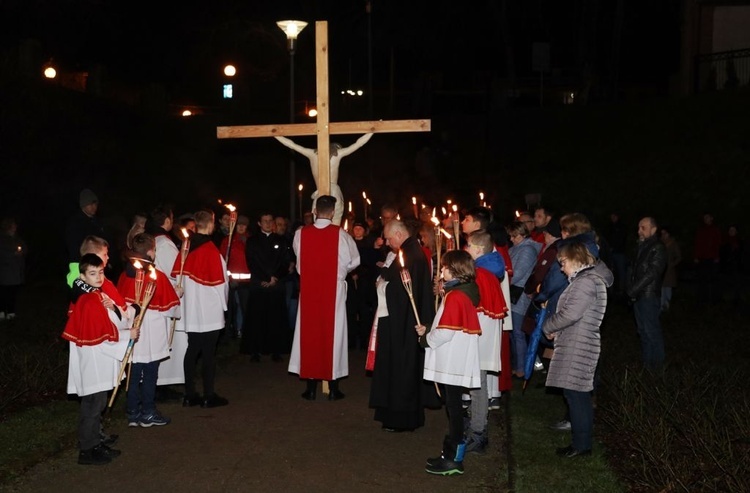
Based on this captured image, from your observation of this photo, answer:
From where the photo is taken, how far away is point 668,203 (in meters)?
26.2

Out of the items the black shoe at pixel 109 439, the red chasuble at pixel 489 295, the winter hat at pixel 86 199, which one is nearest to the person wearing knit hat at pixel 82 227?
the winter hat at pixel 86 199

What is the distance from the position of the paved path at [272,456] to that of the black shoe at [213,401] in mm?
89

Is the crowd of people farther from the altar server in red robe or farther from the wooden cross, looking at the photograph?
the wooden cross

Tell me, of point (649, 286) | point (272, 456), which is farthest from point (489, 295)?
point (649, 286)

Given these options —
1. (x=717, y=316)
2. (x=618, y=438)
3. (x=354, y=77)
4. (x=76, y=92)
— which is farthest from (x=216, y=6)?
(x=618, y=438)

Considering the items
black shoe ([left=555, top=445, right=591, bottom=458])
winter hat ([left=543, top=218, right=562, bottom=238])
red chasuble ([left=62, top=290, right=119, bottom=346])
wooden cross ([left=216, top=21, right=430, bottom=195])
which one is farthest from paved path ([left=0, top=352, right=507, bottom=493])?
wooden cross ([left=216, top=21, right=430, bottom=195])

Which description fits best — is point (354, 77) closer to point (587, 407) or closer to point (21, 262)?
point (21, 262)

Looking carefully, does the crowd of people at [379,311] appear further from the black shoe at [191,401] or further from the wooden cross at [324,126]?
the wooden cross at [324,126]

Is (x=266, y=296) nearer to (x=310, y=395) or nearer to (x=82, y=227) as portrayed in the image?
(x=82, y=227)

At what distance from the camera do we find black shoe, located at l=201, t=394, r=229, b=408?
9484 mm

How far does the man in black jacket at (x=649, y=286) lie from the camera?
34.4 ft

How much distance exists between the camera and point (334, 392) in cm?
997

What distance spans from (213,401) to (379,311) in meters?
2.04

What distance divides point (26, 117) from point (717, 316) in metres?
13.8
